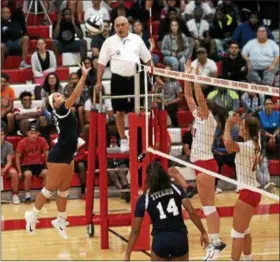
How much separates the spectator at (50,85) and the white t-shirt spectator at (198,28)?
4.25 metres

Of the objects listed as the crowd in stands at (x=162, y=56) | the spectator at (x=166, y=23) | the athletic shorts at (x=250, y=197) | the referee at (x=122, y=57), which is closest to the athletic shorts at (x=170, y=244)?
the athletic shorts at (x=250, y=197)

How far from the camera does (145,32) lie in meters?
21.2

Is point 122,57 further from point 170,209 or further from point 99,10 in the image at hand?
point 99,10

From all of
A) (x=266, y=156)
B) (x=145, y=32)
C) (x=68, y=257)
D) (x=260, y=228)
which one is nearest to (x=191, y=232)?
(x=260, y=228)

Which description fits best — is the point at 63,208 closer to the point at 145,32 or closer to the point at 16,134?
the point at 16,134

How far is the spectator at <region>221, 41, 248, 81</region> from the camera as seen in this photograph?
20422 millimetres

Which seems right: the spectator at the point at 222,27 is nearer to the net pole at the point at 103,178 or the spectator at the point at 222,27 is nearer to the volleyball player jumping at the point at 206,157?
the net pole at the point at 103,178

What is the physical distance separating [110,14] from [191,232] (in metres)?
7.46

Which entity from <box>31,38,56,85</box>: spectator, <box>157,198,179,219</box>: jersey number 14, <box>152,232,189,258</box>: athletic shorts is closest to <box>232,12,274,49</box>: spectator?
<box>31,38,56,85</box>: spectator

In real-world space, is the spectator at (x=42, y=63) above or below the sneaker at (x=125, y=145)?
above

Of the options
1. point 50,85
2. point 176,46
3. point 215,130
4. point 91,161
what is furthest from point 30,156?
point 176,46

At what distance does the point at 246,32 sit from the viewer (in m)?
21.8

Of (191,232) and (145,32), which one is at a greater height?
(145,32)

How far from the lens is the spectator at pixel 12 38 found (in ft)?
66.3
